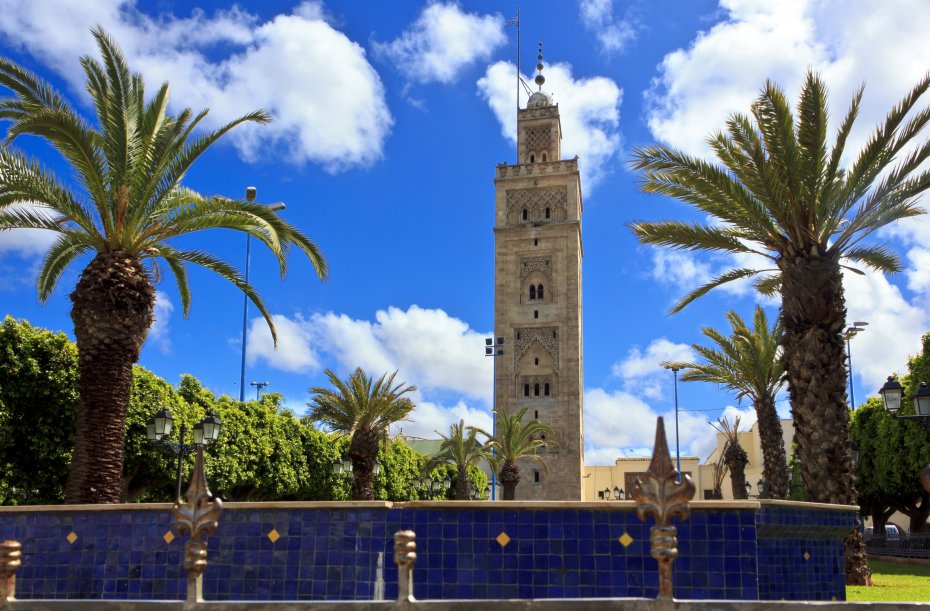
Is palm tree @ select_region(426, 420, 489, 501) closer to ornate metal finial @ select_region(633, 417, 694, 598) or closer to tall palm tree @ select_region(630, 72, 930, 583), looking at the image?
tall palm tree @ select_region(630, 72, 930, 583)

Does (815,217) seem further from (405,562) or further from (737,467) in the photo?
(737,467)

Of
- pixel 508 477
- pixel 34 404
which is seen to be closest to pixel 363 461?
pixel 34 404

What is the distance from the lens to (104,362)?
11.9m

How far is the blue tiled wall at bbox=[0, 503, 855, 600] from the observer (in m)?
6.56

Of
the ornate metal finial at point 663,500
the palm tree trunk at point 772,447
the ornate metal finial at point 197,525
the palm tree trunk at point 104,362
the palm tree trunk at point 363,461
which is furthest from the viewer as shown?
the palm tree trunk at point 772,447

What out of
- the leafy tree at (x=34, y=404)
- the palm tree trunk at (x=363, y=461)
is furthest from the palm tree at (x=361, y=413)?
the leafy tree at (x=34, y=404)

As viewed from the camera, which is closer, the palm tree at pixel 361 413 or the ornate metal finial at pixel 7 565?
the ornate metal finial at pixel 7 565

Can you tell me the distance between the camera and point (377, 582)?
6.92 metres

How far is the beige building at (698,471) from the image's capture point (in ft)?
204

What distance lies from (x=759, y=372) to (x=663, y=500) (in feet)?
69.3

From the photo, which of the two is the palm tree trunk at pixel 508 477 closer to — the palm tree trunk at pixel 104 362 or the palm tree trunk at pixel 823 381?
the palm tree trunk at pixel 823 381

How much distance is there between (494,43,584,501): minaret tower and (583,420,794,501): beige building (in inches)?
388

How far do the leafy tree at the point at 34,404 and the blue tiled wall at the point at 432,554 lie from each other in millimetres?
11125

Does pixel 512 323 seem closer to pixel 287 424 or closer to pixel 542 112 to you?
pixel 542 112
